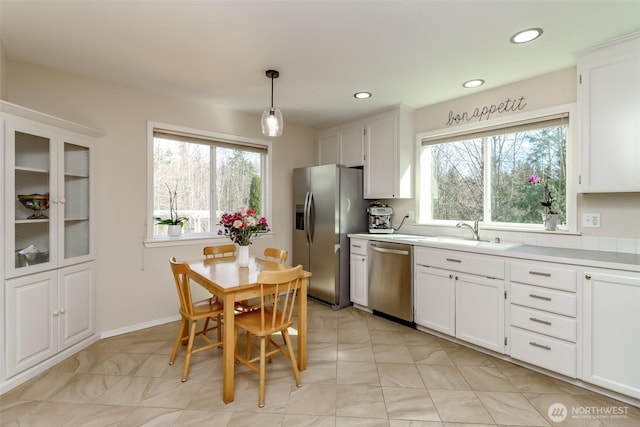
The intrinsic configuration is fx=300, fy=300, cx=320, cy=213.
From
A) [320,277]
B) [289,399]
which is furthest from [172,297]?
[289,399]

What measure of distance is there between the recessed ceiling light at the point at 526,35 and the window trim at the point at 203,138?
2919 millimetres

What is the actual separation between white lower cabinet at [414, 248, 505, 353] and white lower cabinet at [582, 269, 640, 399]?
0.54 metres

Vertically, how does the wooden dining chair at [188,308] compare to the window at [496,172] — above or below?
below

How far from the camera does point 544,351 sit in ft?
7.34

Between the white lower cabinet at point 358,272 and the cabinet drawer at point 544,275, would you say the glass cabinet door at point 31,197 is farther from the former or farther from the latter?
the cabinet drawer at point 544,275

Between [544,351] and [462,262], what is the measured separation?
0.85 meters

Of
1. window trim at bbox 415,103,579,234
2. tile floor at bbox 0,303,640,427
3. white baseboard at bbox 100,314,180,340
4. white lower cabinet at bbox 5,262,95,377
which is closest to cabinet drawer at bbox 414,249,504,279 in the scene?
window trim at bbox 415,103,579,234

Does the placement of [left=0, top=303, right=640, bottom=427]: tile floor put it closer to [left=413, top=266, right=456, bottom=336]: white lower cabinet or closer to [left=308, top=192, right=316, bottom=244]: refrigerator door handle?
[left=413, top=266, right=456, bottom=336]: white lower cabinet

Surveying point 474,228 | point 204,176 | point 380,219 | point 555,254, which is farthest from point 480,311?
point 204,176

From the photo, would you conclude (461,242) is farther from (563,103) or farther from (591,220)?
(563,103)

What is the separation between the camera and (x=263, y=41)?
7.23ft

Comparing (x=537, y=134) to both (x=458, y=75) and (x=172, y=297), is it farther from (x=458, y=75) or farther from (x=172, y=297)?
(x=172, y=297)

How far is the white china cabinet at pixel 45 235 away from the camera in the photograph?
82.9 inches

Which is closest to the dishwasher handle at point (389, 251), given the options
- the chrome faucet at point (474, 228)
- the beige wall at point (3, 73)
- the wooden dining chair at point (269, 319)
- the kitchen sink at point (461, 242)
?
the kitchen sink at point (461, 242)
